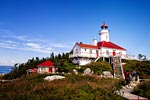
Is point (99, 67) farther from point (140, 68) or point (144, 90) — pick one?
point (144, 90)

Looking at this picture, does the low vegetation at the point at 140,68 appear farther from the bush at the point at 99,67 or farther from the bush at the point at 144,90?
the bush at the point at 144,90

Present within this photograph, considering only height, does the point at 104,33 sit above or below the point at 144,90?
above

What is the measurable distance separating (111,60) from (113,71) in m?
5.28

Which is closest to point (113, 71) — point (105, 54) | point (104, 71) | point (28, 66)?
point (104, 71)

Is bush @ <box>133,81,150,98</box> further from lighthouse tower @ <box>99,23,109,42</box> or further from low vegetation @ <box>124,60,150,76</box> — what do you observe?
lighthouse tower @ <box>99,23,109,42</box>

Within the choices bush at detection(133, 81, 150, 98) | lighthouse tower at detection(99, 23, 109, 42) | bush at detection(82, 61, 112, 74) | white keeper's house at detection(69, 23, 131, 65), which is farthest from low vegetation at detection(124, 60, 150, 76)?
bush at detection(133, 81, 150, 98)

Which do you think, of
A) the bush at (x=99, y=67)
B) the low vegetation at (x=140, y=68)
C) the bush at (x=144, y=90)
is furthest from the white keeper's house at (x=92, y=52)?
the bush at (x=144, y=90)

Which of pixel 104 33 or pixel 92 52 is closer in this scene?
pixel 92 52

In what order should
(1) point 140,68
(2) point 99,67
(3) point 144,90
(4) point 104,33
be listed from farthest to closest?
(4) point 104,33
(1) point 140,68
(2) point 99,67
(3) point 144,90

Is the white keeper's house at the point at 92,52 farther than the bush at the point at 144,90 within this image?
Yes

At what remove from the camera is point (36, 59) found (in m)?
43.7

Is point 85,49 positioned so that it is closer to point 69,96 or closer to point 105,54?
point 105,54

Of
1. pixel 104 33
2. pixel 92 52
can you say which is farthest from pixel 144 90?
pixel 104 33

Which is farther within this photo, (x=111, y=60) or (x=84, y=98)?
(x=111, y=60)
